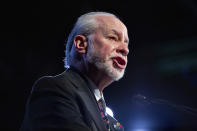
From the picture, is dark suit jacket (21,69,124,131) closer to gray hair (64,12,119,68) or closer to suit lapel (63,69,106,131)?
suit lapel (63,69,106,131)

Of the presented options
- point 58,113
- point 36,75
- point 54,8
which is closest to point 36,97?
point 58,113

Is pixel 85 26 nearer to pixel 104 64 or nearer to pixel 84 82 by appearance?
pixel 104 64

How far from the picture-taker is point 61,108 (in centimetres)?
129

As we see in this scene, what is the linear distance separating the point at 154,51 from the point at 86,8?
1.50m

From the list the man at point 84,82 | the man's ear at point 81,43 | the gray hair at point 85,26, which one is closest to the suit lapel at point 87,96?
the man at point 84,82

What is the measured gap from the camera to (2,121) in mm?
4004

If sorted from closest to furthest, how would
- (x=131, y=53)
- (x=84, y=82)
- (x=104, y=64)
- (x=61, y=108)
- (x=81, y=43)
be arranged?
(x=61, y=108), (x=84, y=82), (x=104, y=64), (x=81, y=43), (x=131, y=53)

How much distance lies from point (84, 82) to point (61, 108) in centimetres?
40

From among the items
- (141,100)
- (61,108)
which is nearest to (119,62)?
(141,100)

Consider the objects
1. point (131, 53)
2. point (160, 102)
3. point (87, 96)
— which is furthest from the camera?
point (131, 53)

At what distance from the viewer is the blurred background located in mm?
3898

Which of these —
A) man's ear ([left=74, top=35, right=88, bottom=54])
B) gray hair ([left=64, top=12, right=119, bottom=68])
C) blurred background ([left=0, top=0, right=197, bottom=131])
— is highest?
gray hair ([left=64, top=12, right=119, bottom=68])

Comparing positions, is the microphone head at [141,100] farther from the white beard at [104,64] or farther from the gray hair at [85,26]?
the gray hair at [85,26]

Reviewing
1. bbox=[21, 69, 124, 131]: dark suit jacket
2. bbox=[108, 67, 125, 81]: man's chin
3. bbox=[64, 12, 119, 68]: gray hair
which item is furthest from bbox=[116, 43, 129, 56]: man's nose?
bbox=[21, 69, 124, 131]: dark suit jacket
